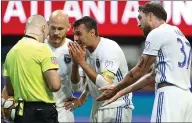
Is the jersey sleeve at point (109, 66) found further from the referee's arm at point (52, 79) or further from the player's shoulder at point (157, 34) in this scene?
the player's shoulder at point (157, 34)

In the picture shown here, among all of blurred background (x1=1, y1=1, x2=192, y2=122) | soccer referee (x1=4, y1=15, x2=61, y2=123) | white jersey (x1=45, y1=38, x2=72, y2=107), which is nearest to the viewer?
soccer referee (x1=4, y1=15, x2=61, y2=123)

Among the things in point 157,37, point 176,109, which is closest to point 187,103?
point 176,109

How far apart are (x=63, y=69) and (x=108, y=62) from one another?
0.87 m

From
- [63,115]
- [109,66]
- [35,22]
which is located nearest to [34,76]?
[35,22]

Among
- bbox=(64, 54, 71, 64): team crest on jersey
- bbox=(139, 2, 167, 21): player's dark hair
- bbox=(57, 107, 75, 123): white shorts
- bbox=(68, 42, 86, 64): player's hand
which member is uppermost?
bbox=(139, 2, 167, 21): player's dark hair

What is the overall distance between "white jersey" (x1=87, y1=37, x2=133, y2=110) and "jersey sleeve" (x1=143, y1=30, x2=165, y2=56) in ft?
3.84

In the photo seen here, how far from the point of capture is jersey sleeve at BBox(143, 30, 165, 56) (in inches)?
225

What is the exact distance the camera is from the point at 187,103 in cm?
571

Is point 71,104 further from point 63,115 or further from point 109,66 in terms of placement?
point 109,66

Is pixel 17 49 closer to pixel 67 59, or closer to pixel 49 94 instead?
pixel 49 94

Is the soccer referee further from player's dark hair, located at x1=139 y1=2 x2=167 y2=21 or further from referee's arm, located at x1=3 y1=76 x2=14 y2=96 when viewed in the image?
player's dark hair, located at x1=139 y1=2 x2=167 y2=21

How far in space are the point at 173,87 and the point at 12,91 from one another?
5.17 feet

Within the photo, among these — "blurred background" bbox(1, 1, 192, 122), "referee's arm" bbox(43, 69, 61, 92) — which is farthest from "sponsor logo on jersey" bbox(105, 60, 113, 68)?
"blurred background" bbox(1, 1, 192, 122)

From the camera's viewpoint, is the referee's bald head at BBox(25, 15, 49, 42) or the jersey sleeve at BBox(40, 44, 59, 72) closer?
the jersey sleeve at BBox(40, 44, 59, 72)
